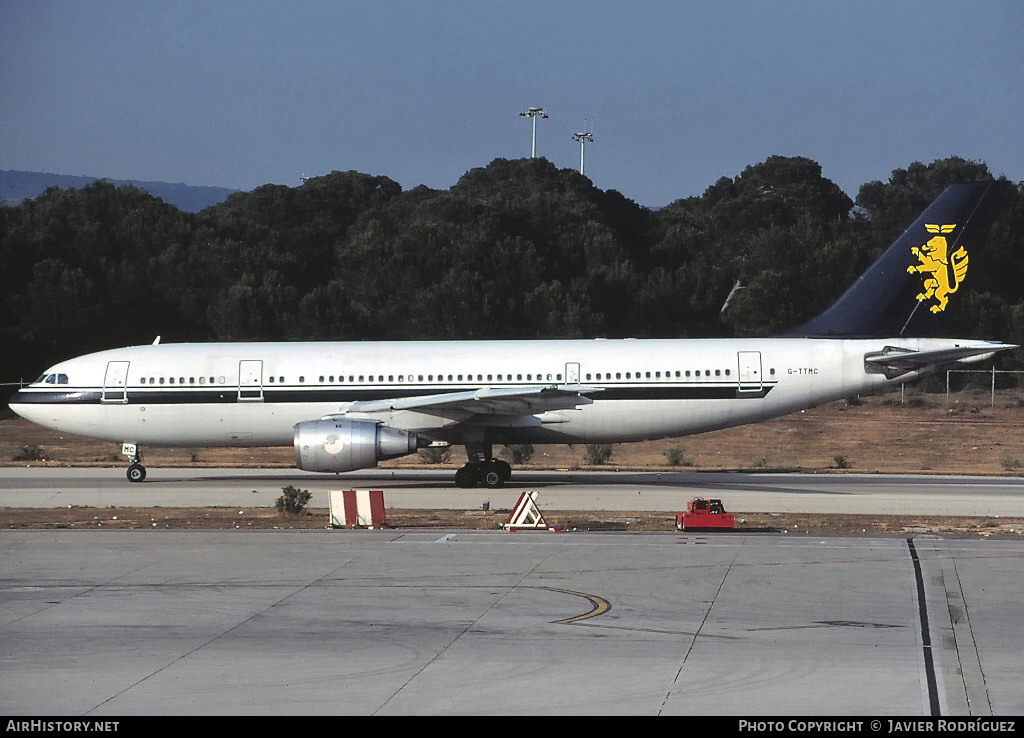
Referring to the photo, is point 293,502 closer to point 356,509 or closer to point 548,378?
point 356,509

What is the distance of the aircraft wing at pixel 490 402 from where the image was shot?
92.5 feet

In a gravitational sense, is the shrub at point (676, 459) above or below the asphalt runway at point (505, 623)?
below

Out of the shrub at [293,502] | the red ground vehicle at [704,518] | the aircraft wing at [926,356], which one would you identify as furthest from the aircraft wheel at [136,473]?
the aircraft wing at [926,356]

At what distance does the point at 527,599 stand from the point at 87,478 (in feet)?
69.6

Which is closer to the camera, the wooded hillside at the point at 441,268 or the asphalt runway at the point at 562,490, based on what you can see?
the asphalt runway at the point at 562,490

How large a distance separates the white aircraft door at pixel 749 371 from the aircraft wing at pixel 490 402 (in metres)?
3.53

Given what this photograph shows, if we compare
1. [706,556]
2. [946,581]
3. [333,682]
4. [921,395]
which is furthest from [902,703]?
[921,395]

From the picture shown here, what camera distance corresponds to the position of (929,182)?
91.6 meters

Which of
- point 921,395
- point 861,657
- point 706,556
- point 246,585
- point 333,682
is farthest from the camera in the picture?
point 921,395

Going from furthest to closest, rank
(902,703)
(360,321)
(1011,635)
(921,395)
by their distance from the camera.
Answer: (360,321), (921,395), (1011,635), (902,703)

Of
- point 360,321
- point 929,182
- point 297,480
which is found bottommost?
point 297,480

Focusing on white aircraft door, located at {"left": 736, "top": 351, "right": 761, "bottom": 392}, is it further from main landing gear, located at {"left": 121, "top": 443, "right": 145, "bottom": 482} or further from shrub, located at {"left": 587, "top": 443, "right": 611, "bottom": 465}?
main landing gear, located at {"left": 121, "top": 443, "right": 145, "bottom": 482}

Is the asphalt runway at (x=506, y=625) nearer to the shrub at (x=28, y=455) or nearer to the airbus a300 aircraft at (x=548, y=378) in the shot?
the airbus a300 aircraft at (x=548, y=378)
